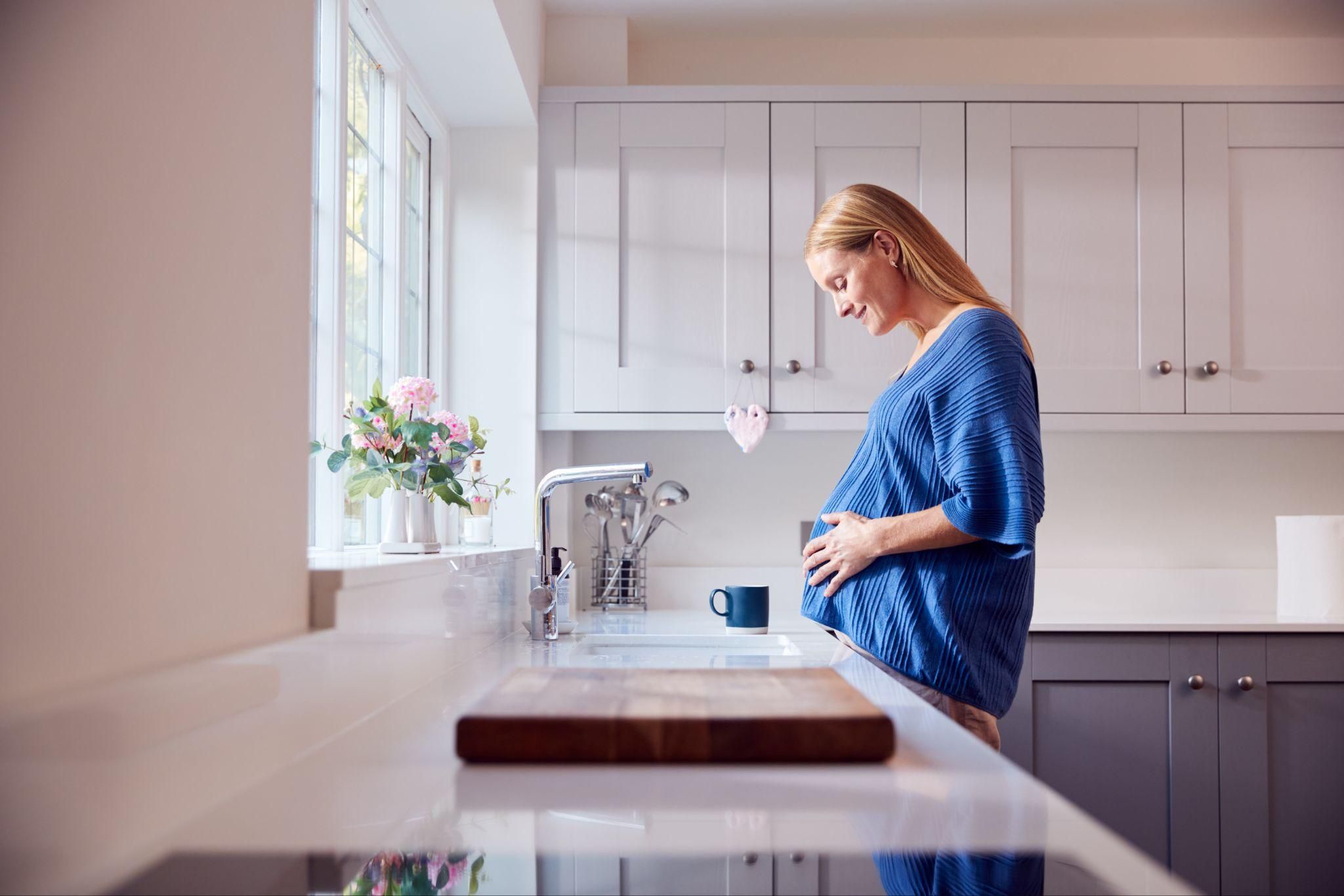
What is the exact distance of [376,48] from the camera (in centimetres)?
210

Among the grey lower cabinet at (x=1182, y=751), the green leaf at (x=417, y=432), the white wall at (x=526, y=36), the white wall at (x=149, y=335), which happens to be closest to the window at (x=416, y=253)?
the white wall at (x=526, y=36)

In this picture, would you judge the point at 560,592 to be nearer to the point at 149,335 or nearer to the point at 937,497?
the point at 937,497

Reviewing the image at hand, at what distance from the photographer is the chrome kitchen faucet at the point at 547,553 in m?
1.74

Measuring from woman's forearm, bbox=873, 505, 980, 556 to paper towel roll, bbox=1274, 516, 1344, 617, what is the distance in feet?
4.89

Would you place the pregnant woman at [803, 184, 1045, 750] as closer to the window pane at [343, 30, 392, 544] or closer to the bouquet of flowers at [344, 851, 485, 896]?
the window pane at [343, 30, 392, 544]

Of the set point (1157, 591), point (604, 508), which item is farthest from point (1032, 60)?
point (604, 508)

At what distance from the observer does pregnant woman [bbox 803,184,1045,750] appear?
143cm

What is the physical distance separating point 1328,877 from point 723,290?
1873 millimetres

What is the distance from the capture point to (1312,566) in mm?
2508

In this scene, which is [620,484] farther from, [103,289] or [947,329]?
[103,289]

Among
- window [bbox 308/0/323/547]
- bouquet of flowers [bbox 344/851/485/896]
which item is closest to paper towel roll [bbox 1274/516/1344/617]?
window [bbox 308/0/323/547]

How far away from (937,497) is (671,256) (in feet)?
4.03

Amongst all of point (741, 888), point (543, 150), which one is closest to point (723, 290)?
point (543, 150)

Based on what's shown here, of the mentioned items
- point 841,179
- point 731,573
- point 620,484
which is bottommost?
point 731,573
